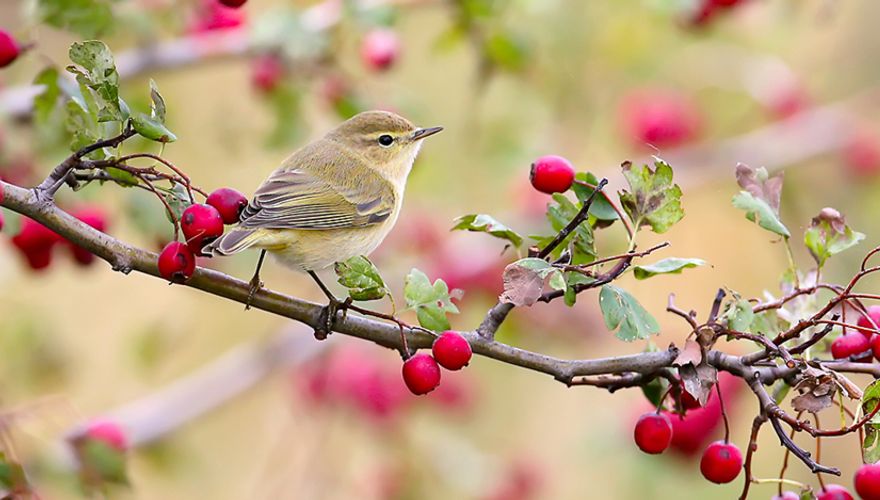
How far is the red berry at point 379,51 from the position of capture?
4121mm

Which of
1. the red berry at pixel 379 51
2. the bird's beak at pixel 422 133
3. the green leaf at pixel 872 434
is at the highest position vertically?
the green leaf at pixel 872 434

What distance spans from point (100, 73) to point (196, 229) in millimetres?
361

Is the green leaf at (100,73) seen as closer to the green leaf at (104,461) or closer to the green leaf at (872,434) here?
the green leaf at (104,461)

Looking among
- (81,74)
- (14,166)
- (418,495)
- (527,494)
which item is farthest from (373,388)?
(81,74)

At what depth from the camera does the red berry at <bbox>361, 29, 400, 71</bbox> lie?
412cm

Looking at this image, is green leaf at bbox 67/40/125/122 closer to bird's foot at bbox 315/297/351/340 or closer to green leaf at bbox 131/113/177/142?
green leaf at bbox 131/113/177/142

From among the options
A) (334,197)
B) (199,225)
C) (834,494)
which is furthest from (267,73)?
(834,494)

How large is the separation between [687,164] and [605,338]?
110 cm

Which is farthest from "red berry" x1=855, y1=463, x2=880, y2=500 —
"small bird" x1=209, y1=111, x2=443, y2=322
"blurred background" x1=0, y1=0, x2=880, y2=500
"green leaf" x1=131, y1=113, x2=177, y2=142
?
"blurred background" x1=0, y1=0, x2=880, y2=500

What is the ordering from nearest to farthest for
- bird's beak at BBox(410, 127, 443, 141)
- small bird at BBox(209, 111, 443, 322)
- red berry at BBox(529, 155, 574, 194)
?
1. red berry at BBox(529, 155, 574, 194)
2. small bird at BBox(209, 111, 443, 322)
3. bird's beak at BBox(410, 127, 443, 141)

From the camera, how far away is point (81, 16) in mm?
2596

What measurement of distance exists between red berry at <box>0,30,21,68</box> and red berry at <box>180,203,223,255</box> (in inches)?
26.9

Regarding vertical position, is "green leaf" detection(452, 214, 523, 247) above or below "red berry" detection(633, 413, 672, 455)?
above

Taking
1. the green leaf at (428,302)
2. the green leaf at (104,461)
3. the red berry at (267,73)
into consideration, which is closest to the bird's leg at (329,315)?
the green leaf at (428,302)
